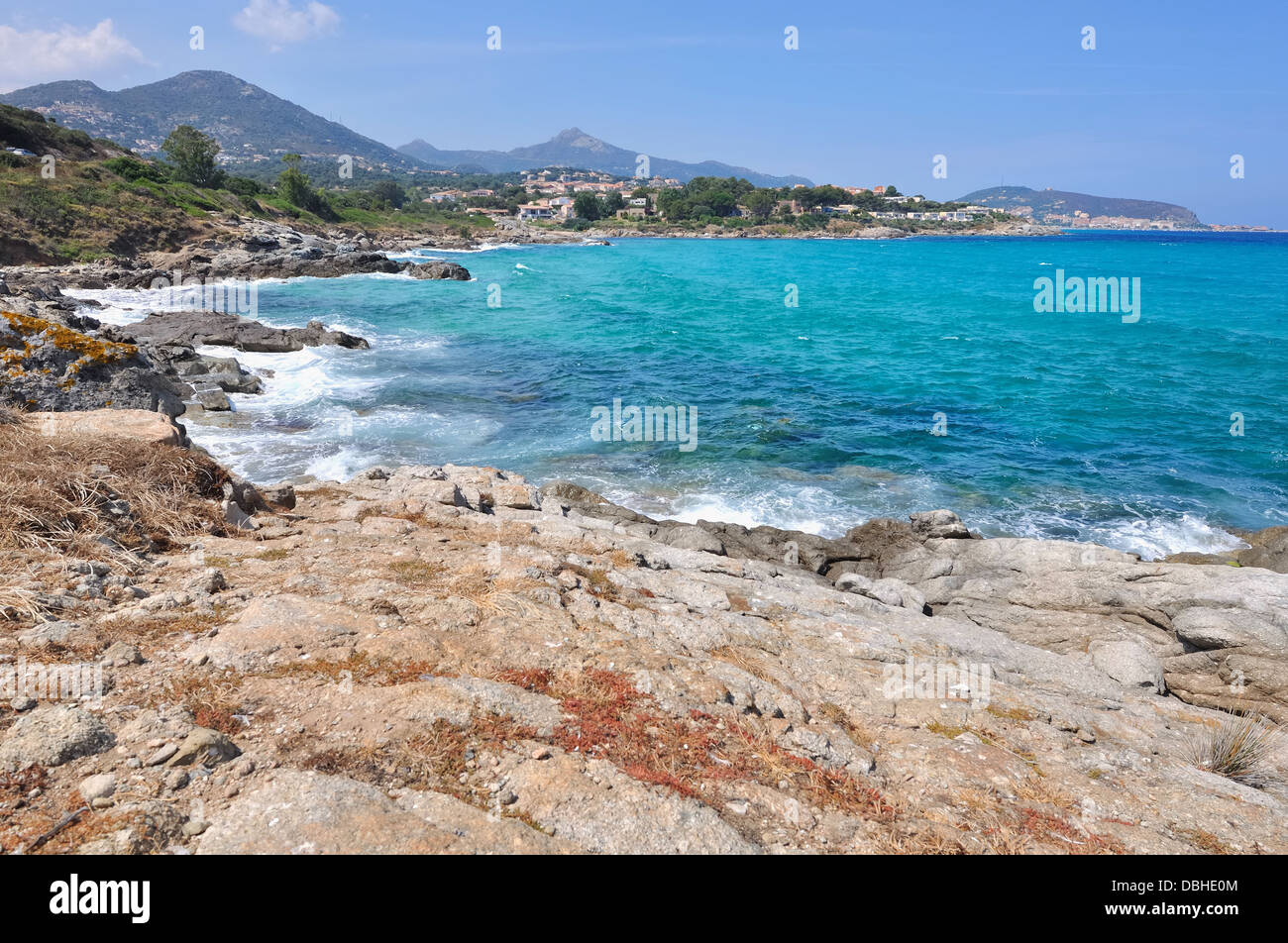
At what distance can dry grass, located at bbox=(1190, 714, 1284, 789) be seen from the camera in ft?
23.4

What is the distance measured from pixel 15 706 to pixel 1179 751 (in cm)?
1116

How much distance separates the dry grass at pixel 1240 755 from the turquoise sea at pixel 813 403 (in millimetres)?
10501

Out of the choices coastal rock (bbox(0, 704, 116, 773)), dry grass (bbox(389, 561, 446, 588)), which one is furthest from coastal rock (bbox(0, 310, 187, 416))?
coastal rock (bbox(0, 704, 116, 773))

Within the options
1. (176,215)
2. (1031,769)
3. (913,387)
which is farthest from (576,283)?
(1031,769)

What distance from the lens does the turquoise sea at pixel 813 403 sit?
20.0m

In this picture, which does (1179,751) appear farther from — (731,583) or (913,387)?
(913,387)

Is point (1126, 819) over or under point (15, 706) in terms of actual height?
under

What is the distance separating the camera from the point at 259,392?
86.7ft

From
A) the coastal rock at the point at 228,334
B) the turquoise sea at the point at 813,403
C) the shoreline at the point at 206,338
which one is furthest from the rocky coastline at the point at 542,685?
the coastal rock at the point at 228,334

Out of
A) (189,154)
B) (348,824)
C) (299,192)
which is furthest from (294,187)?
(348,824)

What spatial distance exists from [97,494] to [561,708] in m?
6.47

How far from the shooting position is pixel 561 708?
5.89m

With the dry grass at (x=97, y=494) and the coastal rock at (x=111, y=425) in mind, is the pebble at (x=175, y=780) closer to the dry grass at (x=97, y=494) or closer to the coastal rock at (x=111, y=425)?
the dry grass at (x=97, y=494)
